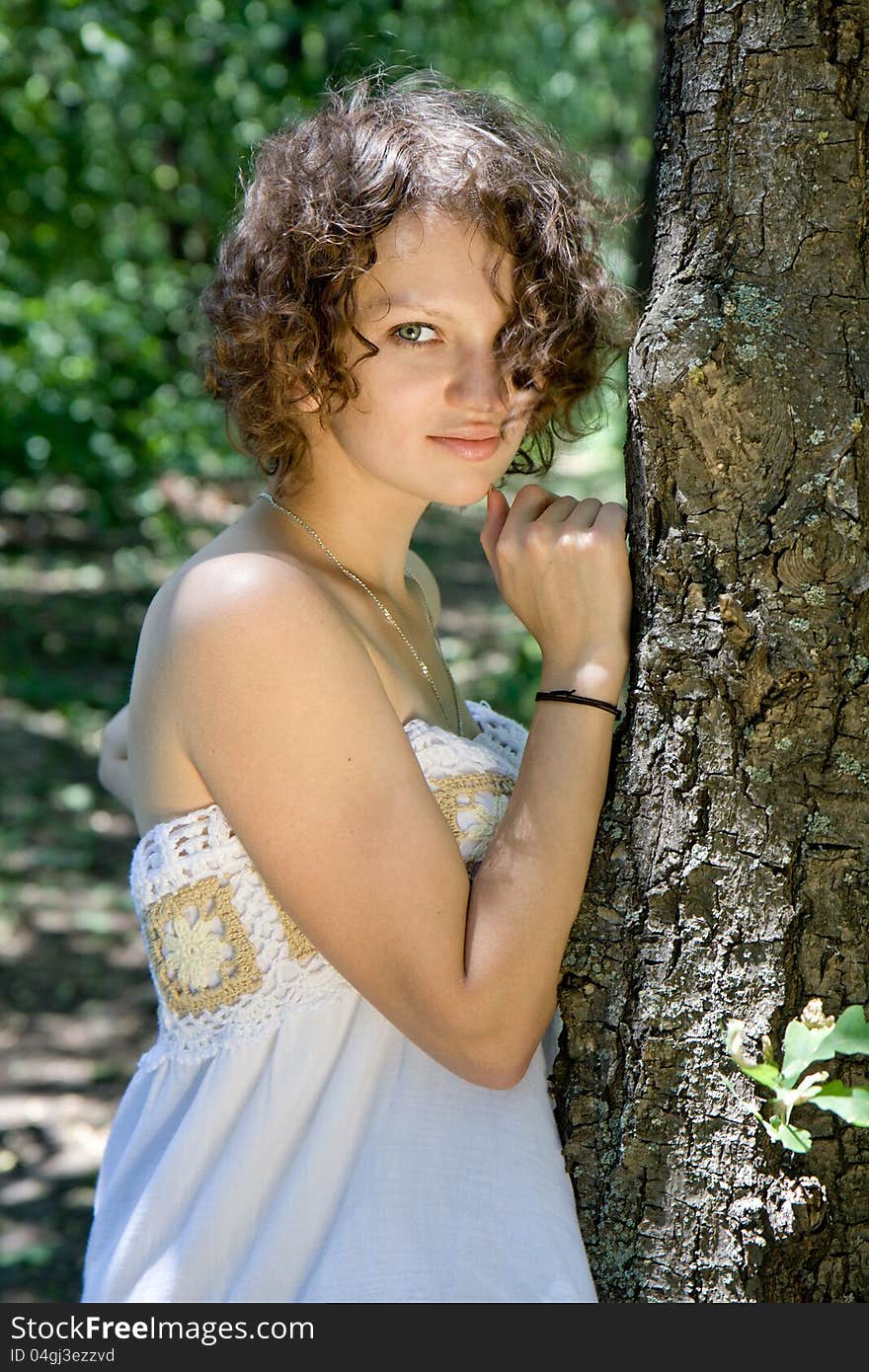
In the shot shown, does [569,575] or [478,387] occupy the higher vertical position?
[478,387]

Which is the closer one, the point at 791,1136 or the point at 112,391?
the point at 791,1136

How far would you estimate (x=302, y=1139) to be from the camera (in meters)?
1.78

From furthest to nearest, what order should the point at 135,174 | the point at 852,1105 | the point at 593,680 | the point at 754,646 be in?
the point at 135,174 < the point at 593,680 < the point at 754,646 < the point at 852,1105

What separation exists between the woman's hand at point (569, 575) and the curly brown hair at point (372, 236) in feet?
0.59

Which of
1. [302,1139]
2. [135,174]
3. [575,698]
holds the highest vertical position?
[135,174]

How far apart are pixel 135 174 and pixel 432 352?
8184 mm

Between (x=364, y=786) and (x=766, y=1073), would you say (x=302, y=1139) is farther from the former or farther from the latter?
(x=766, y=1073)

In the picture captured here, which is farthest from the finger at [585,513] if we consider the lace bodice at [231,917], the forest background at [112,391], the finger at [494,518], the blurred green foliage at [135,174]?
the blurred green foliage at [135,174]

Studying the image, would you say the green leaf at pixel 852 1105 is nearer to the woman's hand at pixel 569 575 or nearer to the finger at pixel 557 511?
the woman's hand at pixel 569 575

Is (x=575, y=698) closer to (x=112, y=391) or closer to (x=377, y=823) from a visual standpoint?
(x=377, y=823)

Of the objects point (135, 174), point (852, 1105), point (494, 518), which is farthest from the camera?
point (135, 174)

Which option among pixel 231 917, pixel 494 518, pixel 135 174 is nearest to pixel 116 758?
pixel 231 917

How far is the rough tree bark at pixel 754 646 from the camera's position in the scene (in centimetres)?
160

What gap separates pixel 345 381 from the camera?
1.94 meters
